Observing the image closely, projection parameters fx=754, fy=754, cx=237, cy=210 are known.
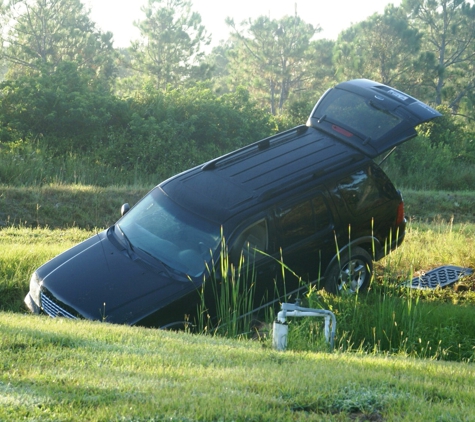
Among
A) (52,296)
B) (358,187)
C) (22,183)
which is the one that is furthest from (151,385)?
(22,183)

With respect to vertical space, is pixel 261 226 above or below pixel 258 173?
below

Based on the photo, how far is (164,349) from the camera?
550 cm

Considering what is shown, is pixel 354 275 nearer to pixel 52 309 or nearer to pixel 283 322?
pixel 283 322

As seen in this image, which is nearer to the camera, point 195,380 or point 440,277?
point 195,380

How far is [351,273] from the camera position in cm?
872

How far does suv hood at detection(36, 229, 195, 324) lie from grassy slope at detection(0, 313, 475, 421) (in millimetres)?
1221

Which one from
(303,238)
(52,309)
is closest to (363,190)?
(303,238)

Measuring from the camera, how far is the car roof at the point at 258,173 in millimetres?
8109

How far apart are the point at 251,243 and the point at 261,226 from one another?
22cm

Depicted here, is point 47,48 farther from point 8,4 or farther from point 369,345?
point 369,345

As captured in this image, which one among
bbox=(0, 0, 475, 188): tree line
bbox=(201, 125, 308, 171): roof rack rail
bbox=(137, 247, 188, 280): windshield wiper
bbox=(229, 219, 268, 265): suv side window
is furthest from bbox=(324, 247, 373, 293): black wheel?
bbox=(0, 0, 475, 188): tree line

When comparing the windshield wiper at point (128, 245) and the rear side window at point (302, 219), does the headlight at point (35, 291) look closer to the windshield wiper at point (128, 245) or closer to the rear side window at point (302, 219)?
the windshield wiper at point (128, 245)

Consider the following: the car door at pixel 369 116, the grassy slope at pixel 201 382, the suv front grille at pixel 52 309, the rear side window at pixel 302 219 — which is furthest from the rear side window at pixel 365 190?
the suv front grille at pixel 52 309

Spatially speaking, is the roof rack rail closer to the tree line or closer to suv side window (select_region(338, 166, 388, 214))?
suv side window (select_region(338, 166, 388, 214))
